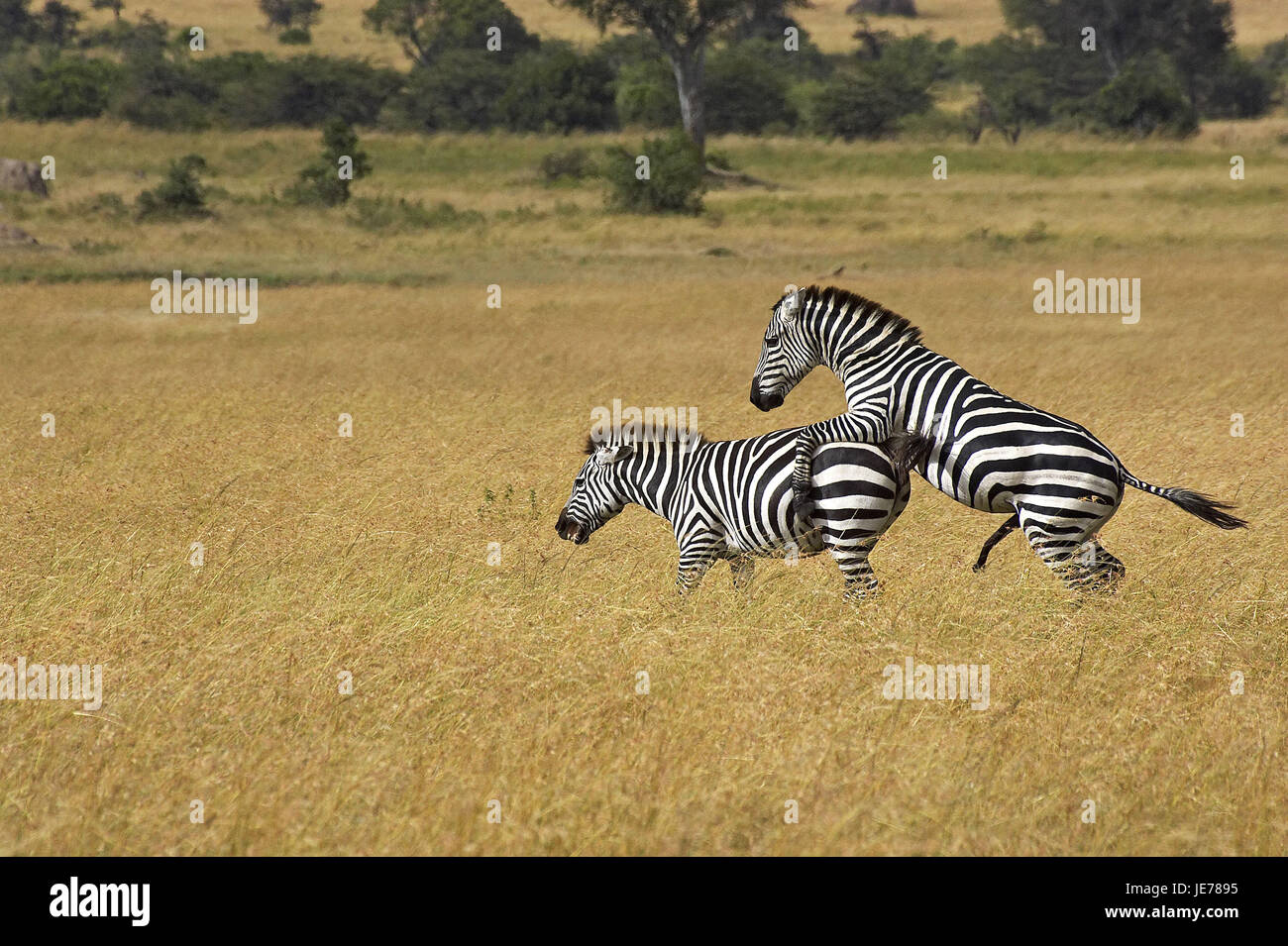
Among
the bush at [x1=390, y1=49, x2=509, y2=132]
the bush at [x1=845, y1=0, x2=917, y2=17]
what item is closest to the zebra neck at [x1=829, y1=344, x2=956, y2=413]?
the bush at [x1=390, y1=49, x2=509, y2=132]

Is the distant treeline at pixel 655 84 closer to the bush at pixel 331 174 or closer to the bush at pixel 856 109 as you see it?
the bush at pixel 856 109

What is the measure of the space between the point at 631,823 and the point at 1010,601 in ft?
10.1

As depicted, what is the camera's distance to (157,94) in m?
58.5

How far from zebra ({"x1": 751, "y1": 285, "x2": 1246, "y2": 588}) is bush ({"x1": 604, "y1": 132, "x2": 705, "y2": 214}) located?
27.2m

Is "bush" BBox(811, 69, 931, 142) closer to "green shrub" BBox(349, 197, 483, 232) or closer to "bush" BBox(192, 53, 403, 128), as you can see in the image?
"bush" BBox(192, 53, 403, 128)

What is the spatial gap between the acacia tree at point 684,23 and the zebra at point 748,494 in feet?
145

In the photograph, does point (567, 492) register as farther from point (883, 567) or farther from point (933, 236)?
point (933, 236)

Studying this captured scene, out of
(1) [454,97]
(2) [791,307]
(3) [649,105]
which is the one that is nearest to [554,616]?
(2) [791,307]

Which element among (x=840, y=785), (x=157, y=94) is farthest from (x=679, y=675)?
(x=157, y=94)

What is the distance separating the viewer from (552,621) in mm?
6988

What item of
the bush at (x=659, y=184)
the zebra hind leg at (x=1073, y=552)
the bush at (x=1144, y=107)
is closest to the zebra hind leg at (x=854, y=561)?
the zebra hind leg at (x=1073, y=552)

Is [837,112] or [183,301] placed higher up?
[837,112]

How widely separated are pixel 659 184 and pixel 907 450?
28.2 metres

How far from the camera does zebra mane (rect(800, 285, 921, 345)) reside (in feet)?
24.7
